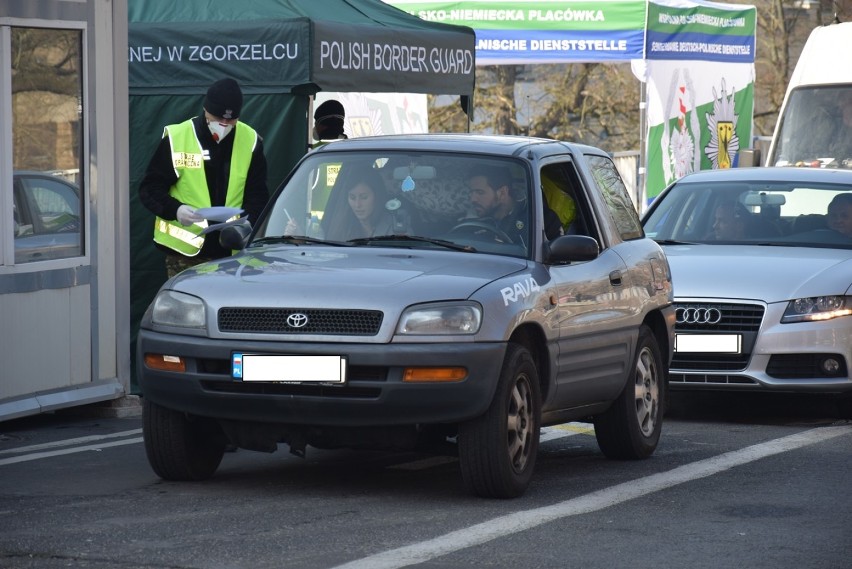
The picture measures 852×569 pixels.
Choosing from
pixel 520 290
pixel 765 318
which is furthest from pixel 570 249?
pixel 765 318

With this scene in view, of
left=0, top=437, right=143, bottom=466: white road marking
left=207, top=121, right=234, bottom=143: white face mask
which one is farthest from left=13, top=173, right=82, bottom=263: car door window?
left=0, top=437, right=143, bottom=466: white road marking

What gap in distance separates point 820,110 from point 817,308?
7.45 metres

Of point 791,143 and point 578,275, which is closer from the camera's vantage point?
point 578,275

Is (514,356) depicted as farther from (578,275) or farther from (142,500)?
(142,500)

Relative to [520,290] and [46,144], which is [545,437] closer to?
[520,290]

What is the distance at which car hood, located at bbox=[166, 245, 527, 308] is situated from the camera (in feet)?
23.4

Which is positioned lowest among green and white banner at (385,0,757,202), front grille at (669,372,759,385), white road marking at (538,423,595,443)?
white road marking at (538,423,595,443)

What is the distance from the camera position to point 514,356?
23.9 feet

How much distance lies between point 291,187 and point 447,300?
1.77 meters

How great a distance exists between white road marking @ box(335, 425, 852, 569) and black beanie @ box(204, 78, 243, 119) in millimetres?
3370

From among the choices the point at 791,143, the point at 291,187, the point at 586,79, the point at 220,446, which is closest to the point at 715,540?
the point at 220,446

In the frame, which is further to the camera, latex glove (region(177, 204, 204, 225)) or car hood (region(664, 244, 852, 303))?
car hood (region(664, 244, 852, 303))

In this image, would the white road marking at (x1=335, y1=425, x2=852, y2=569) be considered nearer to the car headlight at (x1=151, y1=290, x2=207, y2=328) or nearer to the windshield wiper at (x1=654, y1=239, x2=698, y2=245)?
the car headlight at (x1=151, y1=290, x2=207, y2=328)

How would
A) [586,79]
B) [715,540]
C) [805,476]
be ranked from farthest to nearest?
[586,79] → [805,476] → [715,540]
